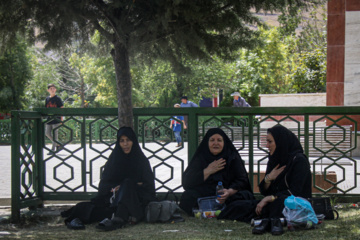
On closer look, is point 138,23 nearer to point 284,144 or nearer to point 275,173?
point 284,144

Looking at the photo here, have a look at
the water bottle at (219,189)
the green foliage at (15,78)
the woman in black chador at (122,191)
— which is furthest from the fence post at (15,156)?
the green foliage at (15,78)

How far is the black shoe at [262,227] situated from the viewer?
409 cm

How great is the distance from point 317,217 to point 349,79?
6.70 metres

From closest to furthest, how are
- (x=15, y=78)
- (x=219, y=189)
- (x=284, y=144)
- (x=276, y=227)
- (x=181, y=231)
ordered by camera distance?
(x=276, y=227) → (x=181, y=231) → (x=284, y=144) → (x=219, y=189) → (x=15, y=78)

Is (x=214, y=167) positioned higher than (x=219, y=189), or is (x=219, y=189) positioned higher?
(x=214, y=167)

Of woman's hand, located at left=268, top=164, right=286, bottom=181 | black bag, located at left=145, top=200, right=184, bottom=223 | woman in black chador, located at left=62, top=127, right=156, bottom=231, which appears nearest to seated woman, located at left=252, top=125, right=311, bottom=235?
woman's hand, located at left=268, top=164, right=286, bottom=181

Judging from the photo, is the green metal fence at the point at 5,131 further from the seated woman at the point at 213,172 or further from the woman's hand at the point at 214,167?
the woman's hand at the point at 214,167

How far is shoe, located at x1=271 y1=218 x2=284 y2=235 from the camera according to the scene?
402cm

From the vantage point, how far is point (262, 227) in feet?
13.5

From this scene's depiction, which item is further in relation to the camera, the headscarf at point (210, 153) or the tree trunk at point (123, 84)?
the tree trunk at point (123, 84)

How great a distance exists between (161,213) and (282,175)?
1249 mm

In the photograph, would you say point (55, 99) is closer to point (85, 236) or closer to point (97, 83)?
point (85, 236)

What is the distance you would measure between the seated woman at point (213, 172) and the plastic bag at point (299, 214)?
792 millimetres

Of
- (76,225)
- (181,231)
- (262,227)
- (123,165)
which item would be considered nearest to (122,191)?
(123,165)
